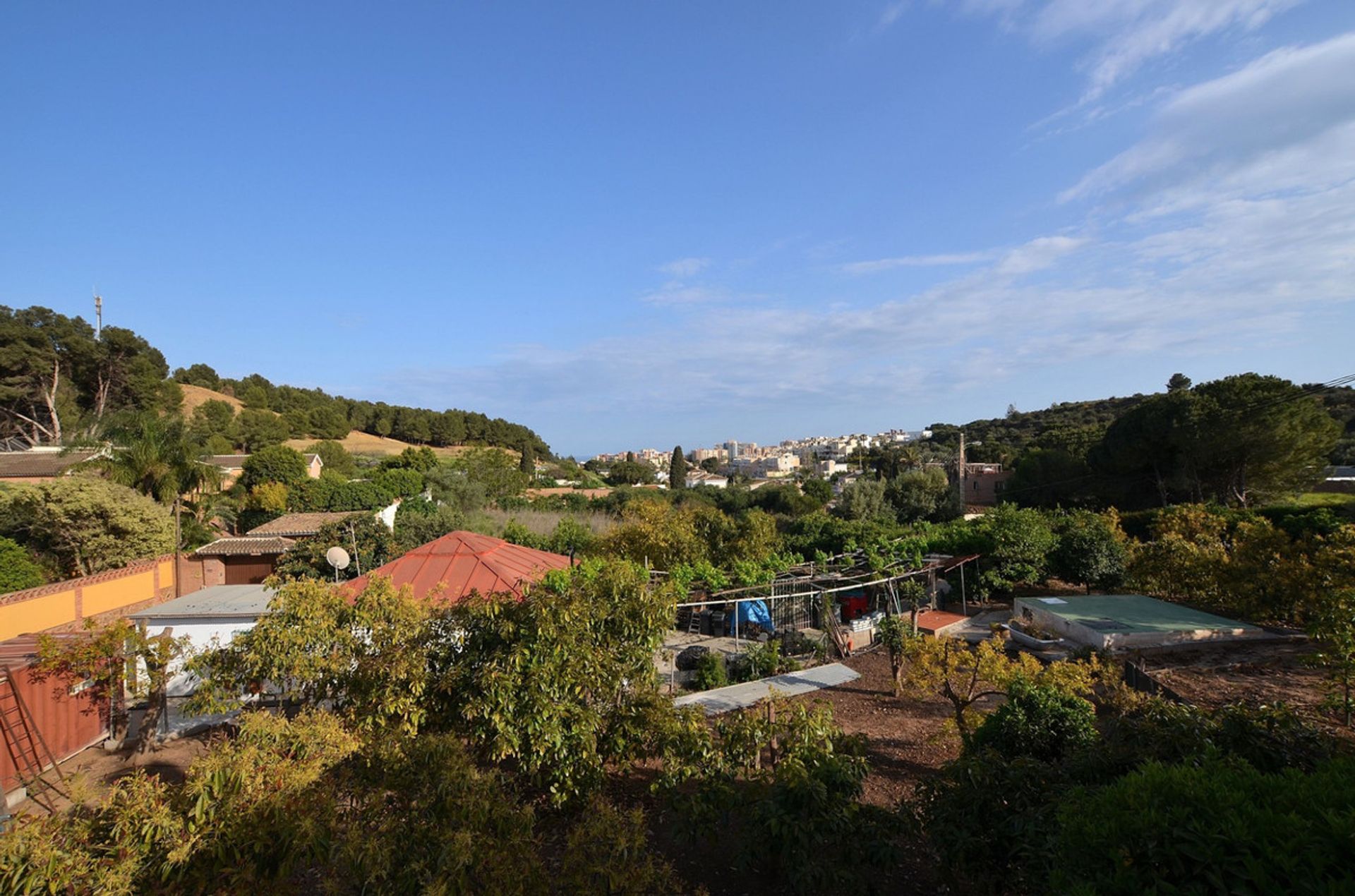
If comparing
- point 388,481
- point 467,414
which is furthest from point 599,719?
point 467,414

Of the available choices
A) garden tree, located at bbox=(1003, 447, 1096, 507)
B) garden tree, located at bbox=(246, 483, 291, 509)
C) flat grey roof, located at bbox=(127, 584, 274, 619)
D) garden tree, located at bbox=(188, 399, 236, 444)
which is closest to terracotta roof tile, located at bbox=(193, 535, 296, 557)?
garden tree, located at bbox=(246, 483, 291, 509)

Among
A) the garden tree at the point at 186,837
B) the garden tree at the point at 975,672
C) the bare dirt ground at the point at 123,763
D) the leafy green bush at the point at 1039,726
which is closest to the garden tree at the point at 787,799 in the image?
the leafy green bush at the point at 1039,726

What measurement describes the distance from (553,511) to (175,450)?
16.5 m

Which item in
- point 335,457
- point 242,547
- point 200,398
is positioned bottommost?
point 242,547

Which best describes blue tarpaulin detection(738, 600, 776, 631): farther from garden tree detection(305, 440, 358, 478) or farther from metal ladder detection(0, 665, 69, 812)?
garden tree detection(305, 440, 358, 478)

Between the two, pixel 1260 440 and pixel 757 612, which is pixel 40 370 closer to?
pixel 757 612

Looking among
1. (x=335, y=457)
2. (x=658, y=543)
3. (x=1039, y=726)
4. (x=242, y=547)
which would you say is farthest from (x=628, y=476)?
(x=1039, y=726)

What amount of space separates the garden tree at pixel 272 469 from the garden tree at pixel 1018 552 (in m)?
31.5

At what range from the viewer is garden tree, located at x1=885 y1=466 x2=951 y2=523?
3150 cm

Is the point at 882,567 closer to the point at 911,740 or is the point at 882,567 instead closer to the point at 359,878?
the point at 911,740

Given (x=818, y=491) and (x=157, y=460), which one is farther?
(x=818, y=491)

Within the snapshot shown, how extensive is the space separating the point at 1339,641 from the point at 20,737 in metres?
15.1

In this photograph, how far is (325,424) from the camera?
62062 mm

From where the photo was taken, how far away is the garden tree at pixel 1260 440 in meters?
22.9
